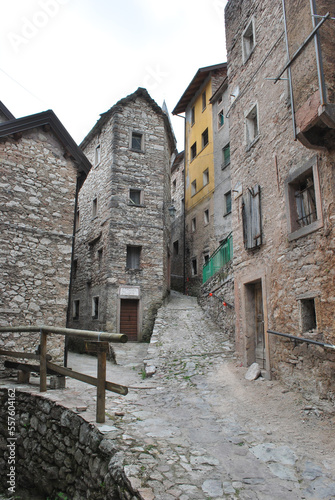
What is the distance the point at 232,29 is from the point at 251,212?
5522mm

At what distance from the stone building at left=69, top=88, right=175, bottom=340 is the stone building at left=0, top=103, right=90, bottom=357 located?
5419 millimetres

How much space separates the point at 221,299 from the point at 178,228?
40.4 ft

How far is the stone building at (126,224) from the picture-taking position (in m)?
14.4

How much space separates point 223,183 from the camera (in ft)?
59.3

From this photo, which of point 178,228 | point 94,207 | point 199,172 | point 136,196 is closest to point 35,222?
point 136,196

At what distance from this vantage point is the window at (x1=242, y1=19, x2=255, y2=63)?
8767 millimetres

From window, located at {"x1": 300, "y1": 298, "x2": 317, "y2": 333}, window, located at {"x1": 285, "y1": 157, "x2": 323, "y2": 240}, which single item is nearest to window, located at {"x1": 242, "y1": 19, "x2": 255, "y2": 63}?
window, located at {"x1": 285, "y1": 157, "x2": 323, "y2": 240}

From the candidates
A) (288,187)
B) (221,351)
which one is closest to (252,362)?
(221,351)

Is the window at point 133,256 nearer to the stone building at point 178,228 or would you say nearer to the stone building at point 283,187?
the stone building at point 283,187

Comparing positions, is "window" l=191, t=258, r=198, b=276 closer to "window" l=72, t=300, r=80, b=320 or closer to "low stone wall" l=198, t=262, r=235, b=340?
"low stone wall" l=198, t=262, r=235, b=340

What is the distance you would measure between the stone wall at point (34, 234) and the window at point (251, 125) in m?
4.72

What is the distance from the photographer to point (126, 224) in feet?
49.3

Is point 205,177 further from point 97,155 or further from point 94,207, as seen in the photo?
point 94,207

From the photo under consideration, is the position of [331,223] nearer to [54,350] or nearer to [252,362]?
[252,362]
